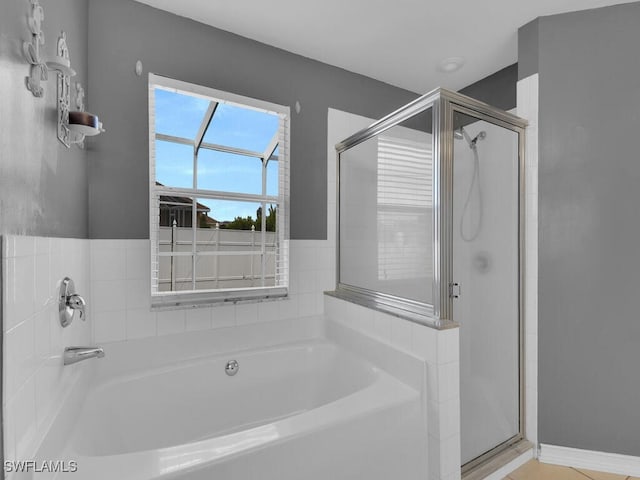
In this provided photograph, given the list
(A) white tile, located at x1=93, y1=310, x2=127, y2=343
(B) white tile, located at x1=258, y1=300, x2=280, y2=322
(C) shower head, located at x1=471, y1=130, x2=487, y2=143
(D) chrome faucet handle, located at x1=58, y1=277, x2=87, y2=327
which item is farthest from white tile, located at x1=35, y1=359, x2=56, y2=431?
(C) shower head, located at x1=471, y1=130, x2=487, y2=143

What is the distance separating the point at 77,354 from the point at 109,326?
527mm

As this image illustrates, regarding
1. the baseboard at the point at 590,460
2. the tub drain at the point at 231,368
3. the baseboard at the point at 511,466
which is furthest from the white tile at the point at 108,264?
the baseboard at the point at 590,460

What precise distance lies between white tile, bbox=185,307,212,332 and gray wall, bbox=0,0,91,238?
2.48 feet

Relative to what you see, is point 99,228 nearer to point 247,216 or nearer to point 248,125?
point 248,125

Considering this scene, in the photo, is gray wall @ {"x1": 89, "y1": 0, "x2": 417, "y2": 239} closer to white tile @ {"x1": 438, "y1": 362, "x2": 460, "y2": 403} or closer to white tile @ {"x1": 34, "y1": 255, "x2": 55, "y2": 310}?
white tile @ {"x1": 34, "y1": 255, "x2": 55, "y2": 310}

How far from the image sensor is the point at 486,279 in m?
1.82

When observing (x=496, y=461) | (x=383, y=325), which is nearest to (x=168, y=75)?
(x=383, y=325)

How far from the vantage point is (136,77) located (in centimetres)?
187

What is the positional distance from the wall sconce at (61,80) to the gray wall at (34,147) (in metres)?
0.02

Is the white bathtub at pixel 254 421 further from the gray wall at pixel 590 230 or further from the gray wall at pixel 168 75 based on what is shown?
the gray wall at pixel 590 230

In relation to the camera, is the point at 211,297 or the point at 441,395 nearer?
the point at 441,395

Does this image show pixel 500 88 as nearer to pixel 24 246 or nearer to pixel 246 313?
pixel 246 313

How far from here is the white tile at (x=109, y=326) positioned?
1.78 m

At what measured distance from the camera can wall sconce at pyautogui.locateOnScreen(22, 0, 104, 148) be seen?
100cm
